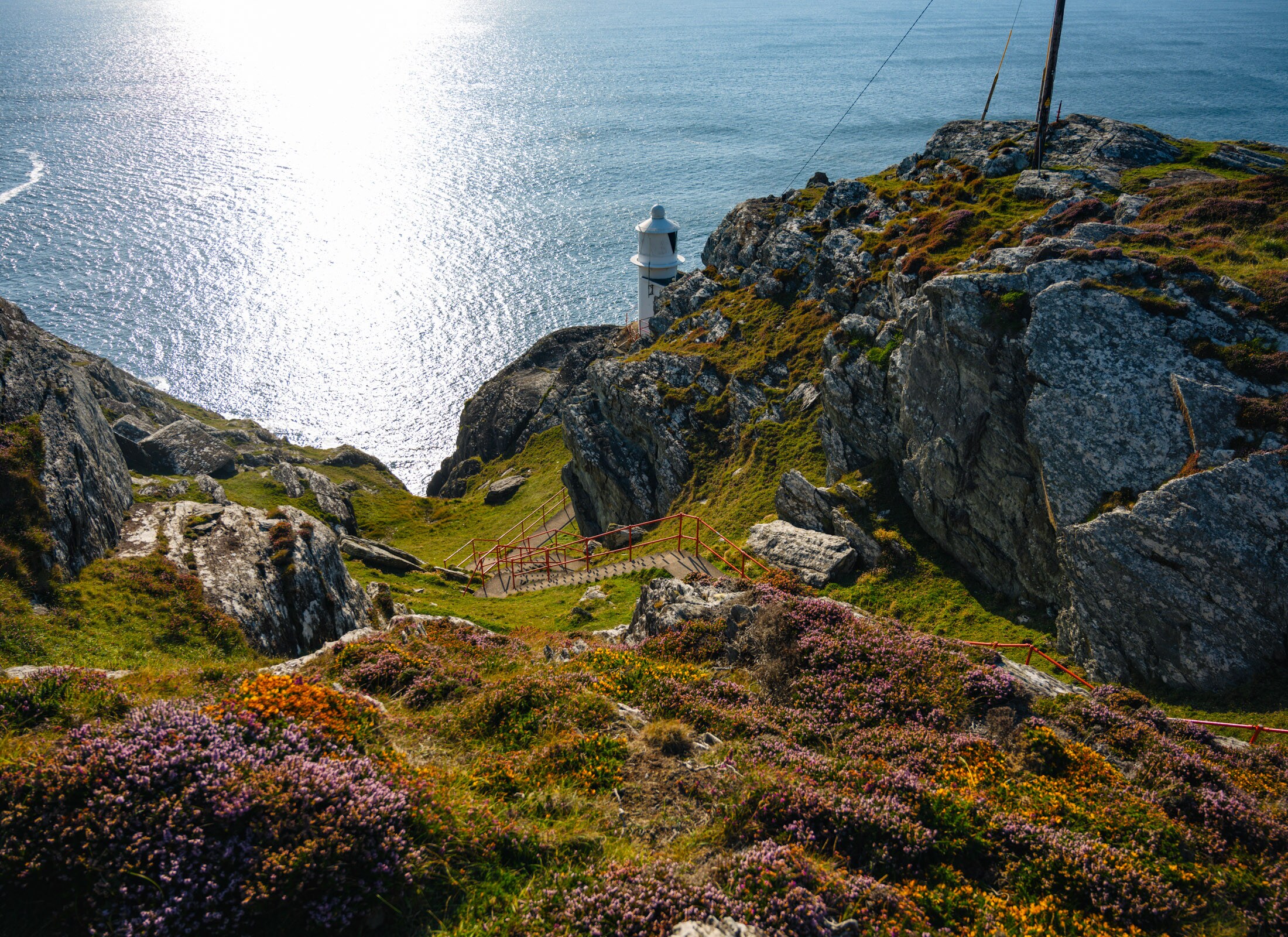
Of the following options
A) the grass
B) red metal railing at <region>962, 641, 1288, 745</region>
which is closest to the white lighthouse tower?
the grass

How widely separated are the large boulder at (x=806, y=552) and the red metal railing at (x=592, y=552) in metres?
0.90

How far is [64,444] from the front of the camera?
78.5ft

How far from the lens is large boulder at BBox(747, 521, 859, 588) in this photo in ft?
83.9

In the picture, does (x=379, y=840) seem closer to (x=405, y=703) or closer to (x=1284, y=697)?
(x=405, y=703)

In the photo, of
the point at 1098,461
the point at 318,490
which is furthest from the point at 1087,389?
the point at 318,490

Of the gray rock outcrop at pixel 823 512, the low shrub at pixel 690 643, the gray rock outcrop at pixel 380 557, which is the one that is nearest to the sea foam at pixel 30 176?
the gray rock outcrop at pixel 380 557

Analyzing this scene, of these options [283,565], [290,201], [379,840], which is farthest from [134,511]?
[290,201]

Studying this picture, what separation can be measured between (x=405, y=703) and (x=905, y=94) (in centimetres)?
20322

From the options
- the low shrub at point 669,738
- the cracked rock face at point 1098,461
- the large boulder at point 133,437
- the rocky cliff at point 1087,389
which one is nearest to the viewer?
the low shrub at point 669,738

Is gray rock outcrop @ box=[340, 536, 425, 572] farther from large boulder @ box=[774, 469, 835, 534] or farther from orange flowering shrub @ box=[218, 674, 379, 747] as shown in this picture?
orange flowering shrub @ box=[218, 674, 379, 747]

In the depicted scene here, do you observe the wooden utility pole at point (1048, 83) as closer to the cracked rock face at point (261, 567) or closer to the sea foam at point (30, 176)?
the cracked rock face at point (261, 567)

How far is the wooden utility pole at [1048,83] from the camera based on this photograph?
3297 centimetres

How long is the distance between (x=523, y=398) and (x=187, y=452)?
32.3m

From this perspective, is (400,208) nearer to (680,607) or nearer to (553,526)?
(553,526)
